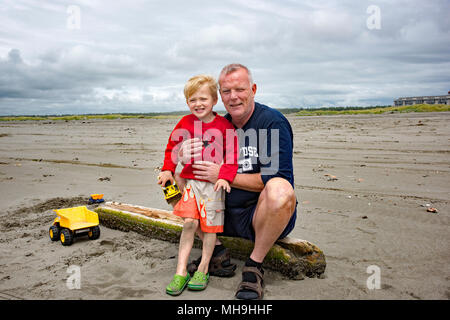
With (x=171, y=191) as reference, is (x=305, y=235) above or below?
below

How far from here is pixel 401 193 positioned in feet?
19.3

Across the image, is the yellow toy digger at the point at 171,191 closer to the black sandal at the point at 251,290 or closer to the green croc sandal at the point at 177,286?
the green croc sandal at the point at 177,286

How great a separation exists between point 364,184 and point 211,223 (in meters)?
4.52

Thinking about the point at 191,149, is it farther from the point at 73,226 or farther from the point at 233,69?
the point at 73,226

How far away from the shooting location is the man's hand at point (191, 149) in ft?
10.1

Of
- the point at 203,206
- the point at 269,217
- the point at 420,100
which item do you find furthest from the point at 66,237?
the point at 420,100

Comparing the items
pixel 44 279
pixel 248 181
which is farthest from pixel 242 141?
pixel 44 279

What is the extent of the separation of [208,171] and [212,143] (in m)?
0.28

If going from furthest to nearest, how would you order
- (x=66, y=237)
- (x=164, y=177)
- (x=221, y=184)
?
1. (x=66, y=237)
2. (x=164, y=177)
3. (x=221, y=184)

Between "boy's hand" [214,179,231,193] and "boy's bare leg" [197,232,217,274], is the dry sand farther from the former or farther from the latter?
"boy's hand" [214,179,231,193]

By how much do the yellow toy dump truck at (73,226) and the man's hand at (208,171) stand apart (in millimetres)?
1909

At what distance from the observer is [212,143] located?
3145mm

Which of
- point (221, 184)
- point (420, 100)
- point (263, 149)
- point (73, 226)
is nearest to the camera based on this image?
point (221, 184)
